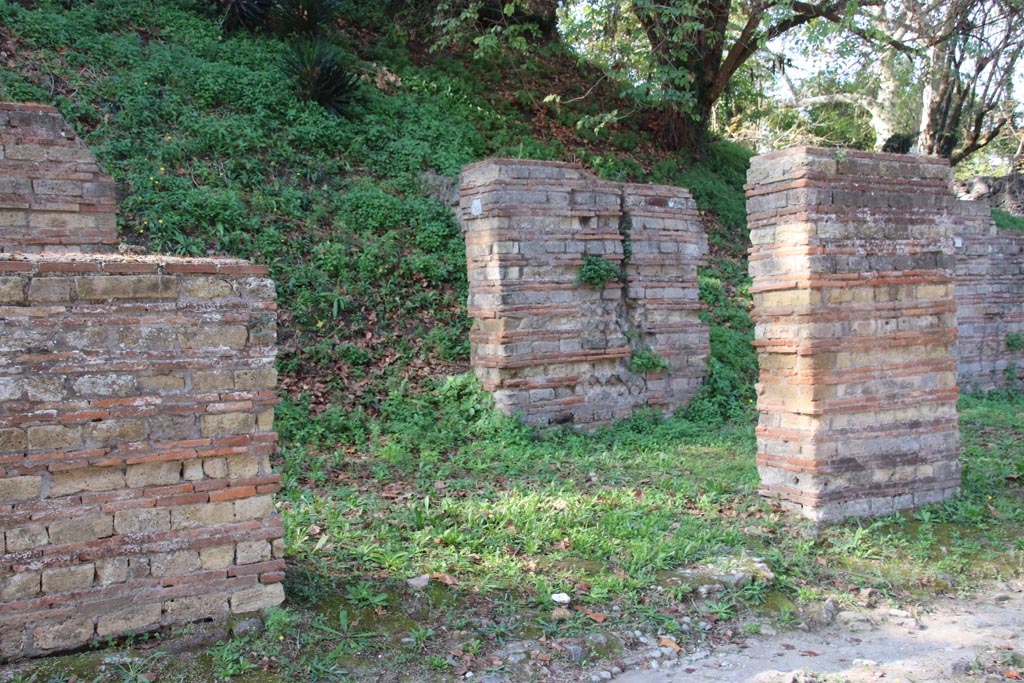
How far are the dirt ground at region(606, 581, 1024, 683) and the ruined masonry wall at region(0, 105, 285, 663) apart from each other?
227cm

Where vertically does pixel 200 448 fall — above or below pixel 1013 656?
above

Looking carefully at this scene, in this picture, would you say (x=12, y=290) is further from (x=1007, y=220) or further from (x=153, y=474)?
(x=1007, y=220)

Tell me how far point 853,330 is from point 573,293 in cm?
378

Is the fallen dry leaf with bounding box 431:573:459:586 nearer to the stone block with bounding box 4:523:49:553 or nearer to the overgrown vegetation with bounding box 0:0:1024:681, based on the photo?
the overgrown vegetation with bounding box 0:0:1024:681

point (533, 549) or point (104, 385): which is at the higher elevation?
point (104, 385)

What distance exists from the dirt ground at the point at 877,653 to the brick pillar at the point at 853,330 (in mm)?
1234

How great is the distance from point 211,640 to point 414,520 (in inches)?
74.8

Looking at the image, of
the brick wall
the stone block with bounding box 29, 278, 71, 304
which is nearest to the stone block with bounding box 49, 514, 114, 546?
the stone block with bounding box 29, 278, 71, 304

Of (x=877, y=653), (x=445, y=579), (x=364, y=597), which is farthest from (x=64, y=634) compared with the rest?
(x=877, y=653)

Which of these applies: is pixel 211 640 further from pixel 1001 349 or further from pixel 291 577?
pixel 1001 349

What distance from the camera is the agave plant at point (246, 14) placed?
1363 centimetres

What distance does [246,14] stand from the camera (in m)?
13.7

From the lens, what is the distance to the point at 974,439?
357 inches

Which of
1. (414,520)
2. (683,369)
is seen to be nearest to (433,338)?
(683,369)
